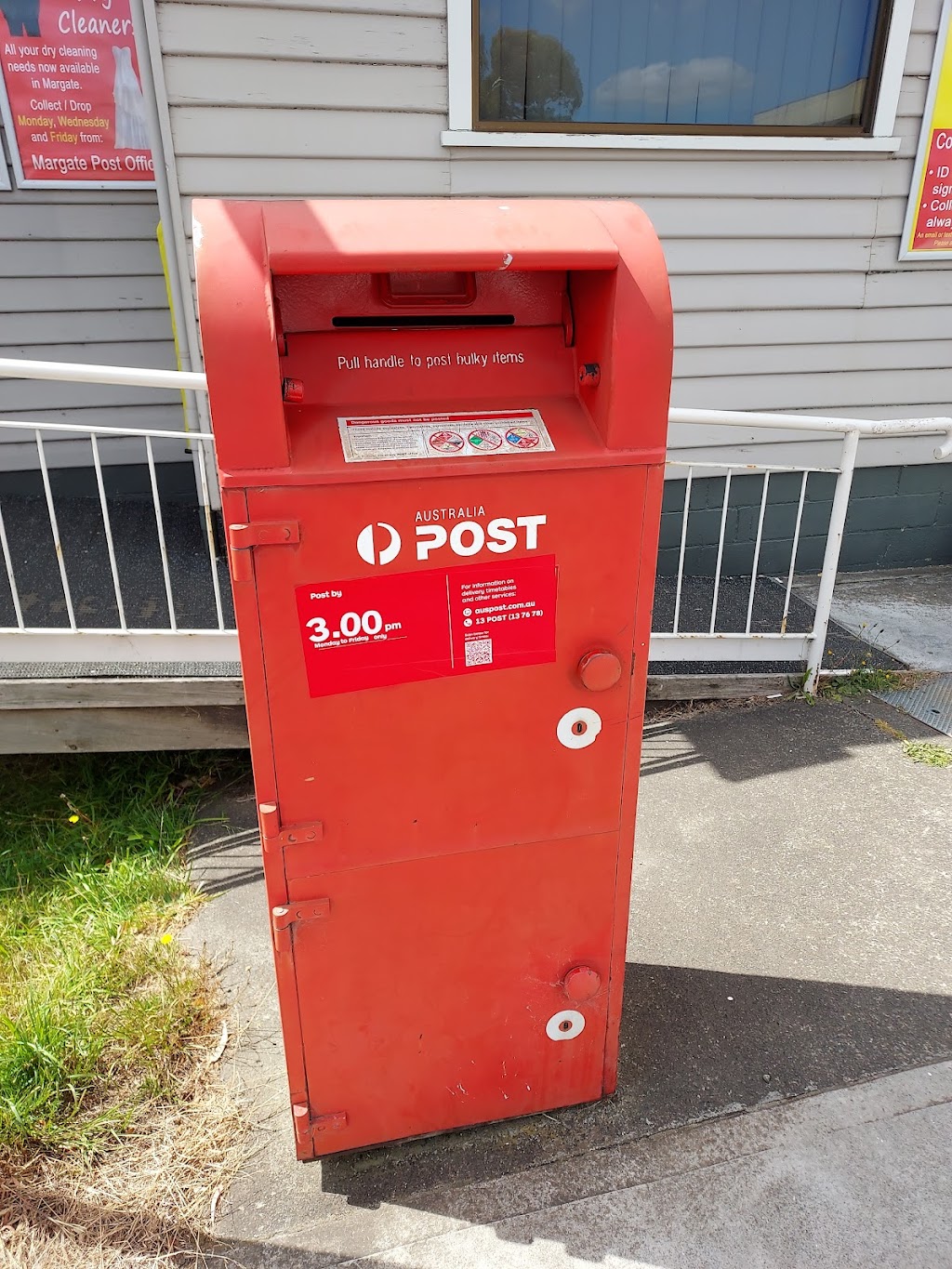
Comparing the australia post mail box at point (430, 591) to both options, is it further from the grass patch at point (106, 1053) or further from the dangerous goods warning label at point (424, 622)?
the grass patch at point (106, 1053)

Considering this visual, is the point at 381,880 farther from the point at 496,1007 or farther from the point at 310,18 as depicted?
the point at 310,18

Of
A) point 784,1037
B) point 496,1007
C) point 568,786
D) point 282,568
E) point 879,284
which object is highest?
point 879,284

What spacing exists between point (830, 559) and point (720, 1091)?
2.43 metres

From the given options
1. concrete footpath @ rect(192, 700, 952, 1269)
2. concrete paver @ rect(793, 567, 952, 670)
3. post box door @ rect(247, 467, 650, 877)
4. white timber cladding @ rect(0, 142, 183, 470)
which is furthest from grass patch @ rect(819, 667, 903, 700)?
white timber cladding @ rect(0, 142, 183, 470)

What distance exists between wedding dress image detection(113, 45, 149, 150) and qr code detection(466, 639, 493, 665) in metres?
4.12

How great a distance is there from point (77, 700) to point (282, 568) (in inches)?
75.8

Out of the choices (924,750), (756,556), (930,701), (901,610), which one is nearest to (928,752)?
(924,750)

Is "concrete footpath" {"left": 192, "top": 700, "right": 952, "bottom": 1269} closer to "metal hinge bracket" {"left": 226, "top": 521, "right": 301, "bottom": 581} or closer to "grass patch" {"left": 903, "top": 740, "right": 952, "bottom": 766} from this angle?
"grass patch" {"left": 903, "top": 740, "right": 952, "bottom": 766}

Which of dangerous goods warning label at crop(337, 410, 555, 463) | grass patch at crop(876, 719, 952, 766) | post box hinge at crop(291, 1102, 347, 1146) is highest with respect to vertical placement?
dangerous goods warning label at crop(337, 410, 555, 463)

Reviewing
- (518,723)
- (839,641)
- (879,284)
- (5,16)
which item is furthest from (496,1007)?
(5,16)

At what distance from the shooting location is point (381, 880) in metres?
1.80

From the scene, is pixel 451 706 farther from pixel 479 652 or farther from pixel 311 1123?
pixel 311 1123

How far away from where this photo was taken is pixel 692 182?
4.23m

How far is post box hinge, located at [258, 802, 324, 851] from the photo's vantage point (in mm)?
1672
